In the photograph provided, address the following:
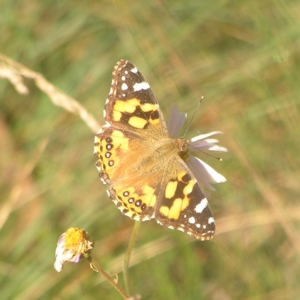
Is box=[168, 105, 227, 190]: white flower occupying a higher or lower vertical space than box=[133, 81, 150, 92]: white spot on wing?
lower

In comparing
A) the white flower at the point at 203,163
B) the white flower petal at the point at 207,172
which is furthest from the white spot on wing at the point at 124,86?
the white flower petal at the point at 207,172

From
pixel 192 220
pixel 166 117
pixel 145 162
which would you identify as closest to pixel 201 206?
pixel 192 220

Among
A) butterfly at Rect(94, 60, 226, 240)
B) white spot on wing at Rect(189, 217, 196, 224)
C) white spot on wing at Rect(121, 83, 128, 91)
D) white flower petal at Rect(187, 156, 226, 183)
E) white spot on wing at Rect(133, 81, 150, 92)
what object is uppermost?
white spot on wing at Rect(121, 83, 128, 91)

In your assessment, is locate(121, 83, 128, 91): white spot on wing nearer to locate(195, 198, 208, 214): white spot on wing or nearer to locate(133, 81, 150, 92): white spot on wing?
locate(133, 81, 150, 92): white spot on wing

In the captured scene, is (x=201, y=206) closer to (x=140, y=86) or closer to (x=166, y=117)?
(x=140, y=86)

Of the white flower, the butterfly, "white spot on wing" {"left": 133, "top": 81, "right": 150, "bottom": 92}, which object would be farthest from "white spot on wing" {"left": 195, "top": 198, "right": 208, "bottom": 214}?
"white spot on wing" {"left": 133, "top": 81, "right": 150, "bottom": 92}

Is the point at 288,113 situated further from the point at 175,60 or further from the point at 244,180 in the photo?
the point at 175,60

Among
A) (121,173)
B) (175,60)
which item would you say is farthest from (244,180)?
(121,173)
